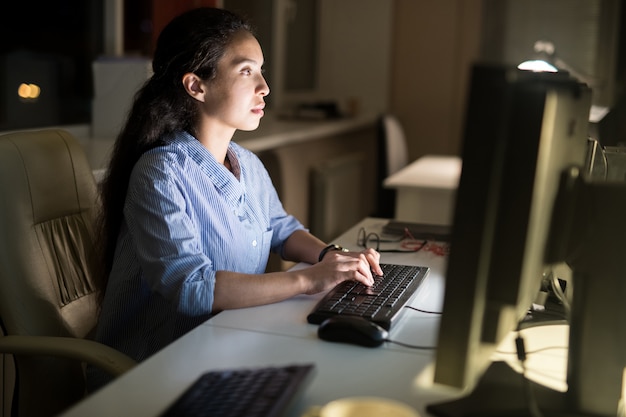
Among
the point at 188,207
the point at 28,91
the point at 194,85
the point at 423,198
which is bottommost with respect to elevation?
the point at 423,198

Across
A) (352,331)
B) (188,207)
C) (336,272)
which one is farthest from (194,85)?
(352,331)

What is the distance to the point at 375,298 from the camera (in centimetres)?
141

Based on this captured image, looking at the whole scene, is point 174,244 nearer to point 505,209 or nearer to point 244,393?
point 244,393

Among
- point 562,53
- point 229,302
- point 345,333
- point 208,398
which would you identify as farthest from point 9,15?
point 562,53

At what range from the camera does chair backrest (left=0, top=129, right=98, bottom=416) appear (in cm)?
145

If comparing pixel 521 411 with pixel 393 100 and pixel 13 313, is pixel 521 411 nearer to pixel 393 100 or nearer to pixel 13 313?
pixel 13 313

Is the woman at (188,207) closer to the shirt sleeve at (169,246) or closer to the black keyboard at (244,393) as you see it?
the shirt sleeve at (169,246)

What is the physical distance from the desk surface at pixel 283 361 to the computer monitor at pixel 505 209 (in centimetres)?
19

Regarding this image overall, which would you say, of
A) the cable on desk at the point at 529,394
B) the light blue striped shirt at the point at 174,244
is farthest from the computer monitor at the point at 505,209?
the light blue striped shirt at the point at 174,244

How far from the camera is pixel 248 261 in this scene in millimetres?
1661

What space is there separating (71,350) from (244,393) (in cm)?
55

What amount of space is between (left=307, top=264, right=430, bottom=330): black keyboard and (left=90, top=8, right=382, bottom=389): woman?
0.03m

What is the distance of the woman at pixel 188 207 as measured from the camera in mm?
1405

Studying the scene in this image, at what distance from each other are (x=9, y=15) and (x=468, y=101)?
7.26 ft
